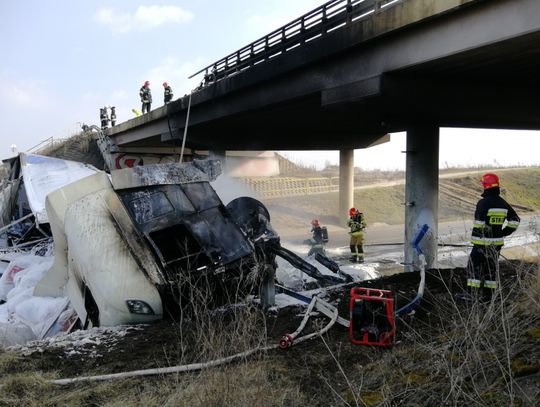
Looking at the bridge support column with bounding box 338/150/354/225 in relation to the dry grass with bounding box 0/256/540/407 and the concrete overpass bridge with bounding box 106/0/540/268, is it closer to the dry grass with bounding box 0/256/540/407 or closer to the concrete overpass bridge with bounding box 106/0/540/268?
the concrete overpass bridge with bounding box 106/0/540/268

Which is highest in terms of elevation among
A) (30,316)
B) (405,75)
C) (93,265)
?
(405,75)

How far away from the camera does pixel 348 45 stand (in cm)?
904

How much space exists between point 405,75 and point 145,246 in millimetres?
6407

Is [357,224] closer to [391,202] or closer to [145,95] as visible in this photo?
[145,95]

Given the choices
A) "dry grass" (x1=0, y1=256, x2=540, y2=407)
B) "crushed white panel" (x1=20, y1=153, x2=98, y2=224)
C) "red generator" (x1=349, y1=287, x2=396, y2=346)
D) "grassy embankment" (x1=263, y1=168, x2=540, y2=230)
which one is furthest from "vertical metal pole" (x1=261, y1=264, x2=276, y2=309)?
"grassy embankment" (x1=263, y1=168, x2=540, y2=230)

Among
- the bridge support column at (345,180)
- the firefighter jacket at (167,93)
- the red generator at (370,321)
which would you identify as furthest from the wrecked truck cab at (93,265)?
the bridge support column at (345,180)

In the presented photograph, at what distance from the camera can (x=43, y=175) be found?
11688 mm

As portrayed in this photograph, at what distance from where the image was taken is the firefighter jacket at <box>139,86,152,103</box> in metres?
22.0

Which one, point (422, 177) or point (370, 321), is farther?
point (422, 177)

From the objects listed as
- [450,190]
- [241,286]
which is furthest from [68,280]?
[450,190]

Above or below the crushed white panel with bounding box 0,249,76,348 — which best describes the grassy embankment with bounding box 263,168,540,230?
below

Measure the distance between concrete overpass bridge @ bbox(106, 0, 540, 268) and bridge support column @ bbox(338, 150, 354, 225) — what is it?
946 cm

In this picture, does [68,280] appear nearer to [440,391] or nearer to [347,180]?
[440,391]

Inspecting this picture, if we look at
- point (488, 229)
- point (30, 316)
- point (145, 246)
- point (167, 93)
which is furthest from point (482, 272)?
point (167, 93)
